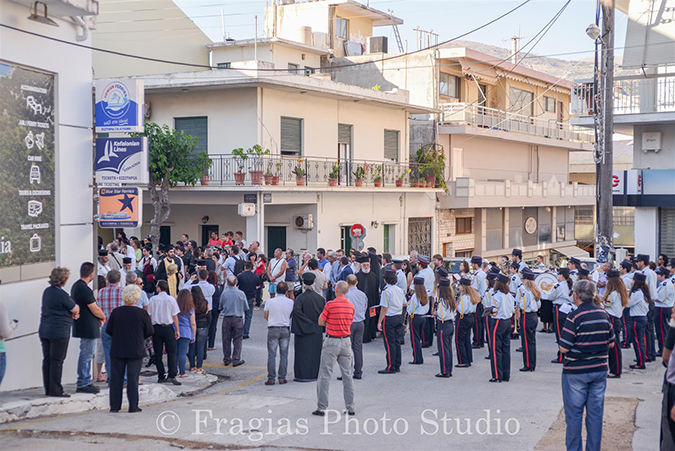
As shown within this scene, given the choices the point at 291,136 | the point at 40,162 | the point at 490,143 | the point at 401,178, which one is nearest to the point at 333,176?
A: the point at 291,136

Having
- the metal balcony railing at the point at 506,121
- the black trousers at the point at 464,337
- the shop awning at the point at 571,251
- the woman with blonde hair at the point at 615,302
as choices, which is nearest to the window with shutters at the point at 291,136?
the metal balcony railing at the point at 506,121

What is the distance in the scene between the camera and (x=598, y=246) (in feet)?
56.7

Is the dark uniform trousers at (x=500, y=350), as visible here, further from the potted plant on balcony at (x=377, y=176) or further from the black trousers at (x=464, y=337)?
the potted plant on balcony at (x=377, y=176)

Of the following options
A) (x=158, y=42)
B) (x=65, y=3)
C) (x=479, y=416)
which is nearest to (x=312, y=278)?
(x=479, y=416)

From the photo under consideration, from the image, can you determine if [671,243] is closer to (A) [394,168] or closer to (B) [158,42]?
(A) [394,168]

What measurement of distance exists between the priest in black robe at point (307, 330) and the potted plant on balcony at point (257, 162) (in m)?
11.5

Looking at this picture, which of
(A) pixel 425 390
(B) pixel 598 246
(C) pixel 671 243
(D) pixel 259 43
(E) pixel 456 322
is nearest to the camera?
(A) pixel 425 390

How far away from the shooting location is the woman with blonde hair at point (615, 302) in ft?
42.0

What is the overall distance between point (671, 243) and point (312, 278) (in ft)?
46.0

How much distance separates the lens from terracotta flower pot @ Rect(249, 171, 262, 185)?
76.9 ft

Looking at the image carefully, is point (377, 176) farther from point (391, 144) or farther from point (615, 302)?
point (615, 302)

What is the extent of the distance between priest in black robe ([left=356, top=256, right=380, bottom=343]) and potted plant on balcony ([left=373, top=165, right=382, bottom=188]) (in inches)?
465

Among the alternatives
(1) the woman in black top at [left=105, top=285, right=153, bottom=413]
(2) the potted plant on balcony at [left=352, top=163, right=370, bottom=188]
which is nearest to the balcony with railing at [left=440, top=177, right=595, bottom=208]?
(2) the potted plant on balcony at [left=352, top=163, right=370, bottom=188]

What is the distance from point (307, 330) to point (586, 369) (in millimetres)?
5358
